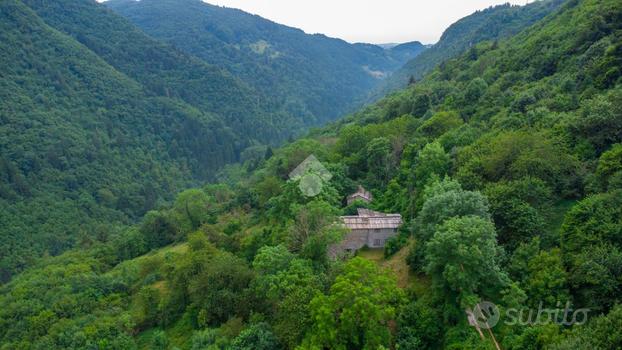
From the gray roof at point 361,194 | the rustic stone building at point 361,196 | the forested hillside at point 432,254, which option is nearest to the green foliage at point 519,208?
the forested hillside at point 432,254

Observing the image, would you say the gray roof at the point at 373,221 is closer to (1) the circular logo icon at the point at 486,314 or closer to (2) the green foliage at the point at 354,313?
(2) the green foliage at the point at 354,313

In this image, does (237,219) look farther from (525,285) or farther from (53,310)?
(525,285)

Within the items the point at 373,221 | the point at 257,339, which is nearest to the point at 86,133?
the point at 373,221

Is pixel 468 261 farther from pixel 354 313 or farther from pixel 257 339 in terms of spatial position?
pixel 257 339

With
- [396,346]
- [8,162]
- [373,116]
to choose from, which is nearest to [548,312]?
[396,346]

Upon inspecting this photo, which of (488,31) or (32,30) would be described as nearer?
(488,31)

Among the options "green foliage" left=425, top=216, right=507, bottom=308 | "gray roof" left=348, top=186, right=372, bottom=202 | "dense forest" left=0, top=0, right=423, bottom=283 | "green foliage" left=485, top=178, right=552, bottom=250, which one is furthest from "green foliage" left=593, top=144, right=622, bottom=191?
"dense forest" left=0, top=0, right=423, bottom=283
